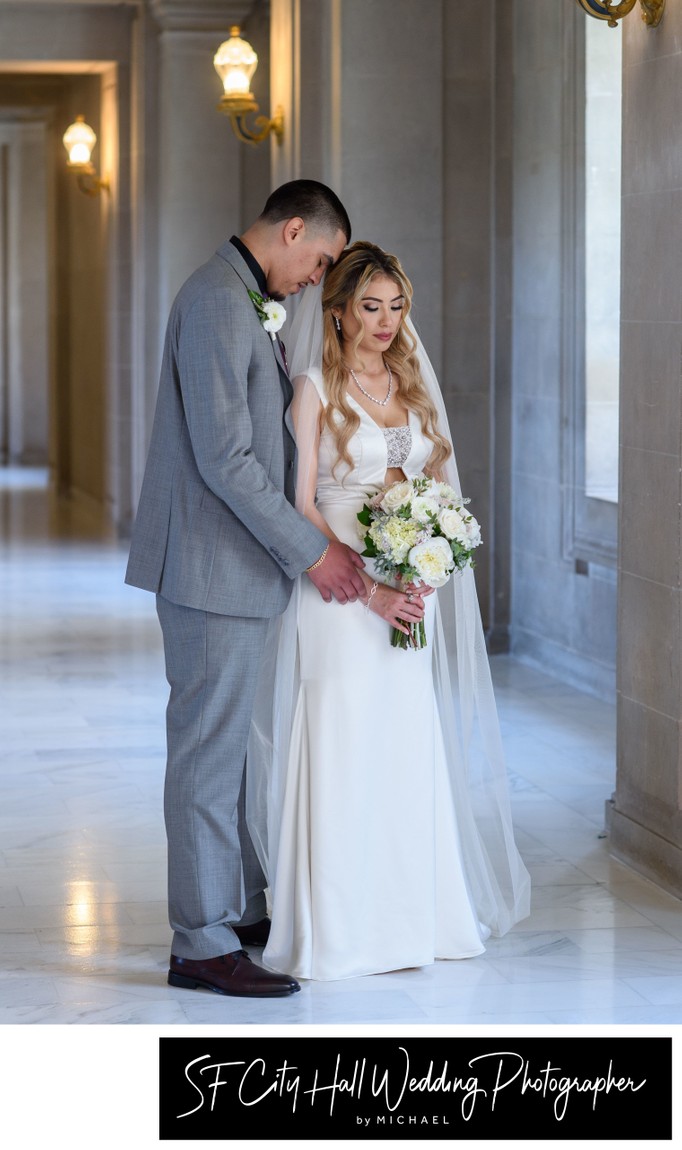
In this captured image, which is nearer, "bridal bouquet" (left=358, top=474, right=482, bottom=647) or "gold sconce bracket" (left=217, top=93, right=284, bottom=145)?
"bridal bouquet" (left=358, top=474, right=482, bottom=647)

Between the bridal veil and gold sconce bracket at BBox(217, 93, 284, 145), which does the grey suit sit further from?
gold sconce bracket at BBox(217, 93, 284, 145)

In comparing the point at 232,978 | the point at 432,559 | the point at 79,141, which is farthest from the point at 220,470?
the point at 79,141

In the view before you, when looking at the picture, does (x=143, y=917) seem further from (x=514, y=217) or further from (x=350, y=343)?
(x=514, y=217)

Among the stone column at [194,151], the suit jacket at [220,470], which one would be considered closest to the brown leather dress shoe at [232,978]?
the suit jacket at [220,470]

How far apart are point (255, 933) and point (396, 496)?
1.30 meters

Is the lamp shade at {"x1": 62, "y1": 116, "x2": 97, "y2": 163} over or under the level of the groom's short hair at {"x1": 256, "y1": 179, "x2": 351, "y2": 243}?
over

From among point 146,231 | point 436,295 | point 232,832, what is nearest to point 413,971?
point 232,832

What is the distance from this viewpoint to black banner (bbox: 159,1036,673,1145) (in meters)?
3.34

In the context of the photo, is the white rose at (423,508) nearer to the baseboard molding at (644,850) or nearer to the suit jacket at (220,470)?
the suit jacket at (220,470)

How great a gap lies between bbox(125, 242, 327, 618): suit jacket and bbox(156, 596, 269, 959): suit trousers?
86 mm

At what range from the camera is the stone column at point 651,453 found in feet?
16.5

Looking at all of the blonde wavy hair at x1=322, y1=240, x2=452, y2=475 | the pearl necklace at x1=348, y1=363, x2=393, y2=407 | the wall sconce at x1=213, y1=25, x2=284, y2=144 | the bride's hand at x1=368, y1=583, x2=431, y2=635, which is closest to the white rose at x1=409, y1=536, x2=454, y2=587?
the bride's hand at x1=368, y1=583, x2=431, y2=635

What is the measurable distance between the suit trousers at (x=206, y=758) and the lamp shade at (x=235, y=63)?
7486 millimetres

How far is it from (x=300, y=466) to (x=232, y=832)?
962mm
